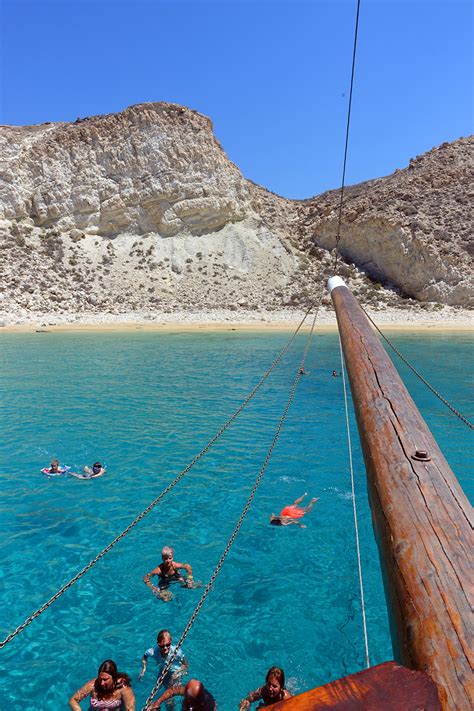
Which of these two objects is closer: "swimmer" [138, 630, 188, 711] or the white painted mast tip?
"swimmer" [138, 630, 188, 711]

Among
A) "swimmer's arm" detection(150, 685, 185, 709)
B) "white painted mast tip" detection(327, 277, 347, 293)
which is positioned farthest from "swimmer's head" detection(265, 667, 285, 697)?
"white painted mast tip" detection(327, 277, 347, 293)

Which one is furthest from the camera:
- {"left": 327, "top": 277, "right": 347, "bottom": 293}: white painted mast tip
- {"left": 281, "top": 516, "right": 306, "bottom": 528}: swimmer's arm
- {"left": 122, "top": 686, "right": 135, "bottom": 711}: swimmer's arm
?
{"left": 281, "top": 516, "right": 306, "bottom": 528}: swimmer's arm

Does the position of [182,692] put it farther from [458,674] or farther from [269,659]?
[458,674]

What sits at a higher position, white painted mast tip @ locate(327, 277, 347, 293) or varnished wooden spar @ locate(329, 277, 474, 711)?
white painted mast tip @ locate(327, 277, 347, 293)

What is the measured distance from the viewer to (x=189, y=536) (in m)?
8.46

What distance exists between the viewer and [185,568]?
732cm

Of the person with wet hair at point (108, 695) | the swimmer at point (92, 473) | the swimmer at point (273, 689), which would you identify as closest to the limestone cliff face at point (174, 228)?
the swimmer at point (92, 473)

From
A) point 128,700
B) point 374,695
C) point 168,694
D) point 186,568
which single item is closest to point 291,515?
point 186,568

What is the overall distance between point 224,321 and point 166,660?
39510mm

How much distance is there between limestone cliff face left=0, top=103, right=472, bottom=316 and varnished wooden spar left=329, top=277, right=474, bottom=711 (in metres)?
44.9

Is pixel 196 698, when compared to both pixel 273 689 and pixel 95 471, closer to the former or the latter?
pixel 273 689

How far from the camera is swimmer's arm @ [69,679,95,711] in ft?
15.9

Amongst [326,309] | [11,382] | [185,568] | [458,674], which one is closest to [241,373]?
[11,382]

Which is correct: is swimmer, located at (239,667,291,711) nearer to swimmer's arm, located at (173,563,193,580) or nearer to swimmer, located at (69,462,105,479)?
swimmer's arm, located at (173,563,193,580)
